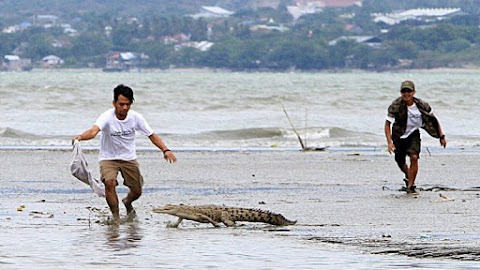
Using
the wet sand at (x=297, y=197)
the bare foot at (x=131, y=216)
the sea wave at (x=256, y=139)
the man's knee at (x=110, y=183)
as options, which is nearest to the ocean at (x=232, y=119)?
the sea wave at (x=256, y=139)

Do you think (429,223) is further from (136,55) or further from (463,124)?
(136,55)

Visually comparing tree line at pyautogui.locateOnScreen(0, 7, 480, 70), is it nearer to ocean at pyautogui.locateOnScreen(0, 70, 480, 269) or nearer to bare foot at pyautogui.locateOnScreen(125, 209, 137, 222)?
ocean at pyautogui.locateOnScreen(0, 70, 480, 269)

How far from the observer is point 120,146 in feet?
35.9

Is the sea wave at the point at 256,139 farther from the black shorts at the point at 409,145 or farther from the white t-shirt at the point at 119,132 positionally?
the white t-shirt at the point at 119,132

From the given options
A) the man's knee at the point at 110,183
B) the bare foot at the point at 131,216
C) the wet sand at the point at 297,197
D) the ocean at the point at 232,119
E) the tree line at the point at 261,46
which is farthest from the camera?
the tree line at the point at 261,46

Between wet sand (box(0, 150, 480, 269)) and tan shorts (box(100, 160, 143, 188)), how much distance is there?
15.9 inches

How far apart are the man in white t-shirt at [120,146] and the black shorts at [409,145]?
393 centimetres

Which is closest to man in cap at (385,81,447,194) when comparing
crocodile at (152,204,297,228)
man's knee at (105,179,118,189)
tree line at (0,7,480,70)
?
crocodile at (152,204,297,228)

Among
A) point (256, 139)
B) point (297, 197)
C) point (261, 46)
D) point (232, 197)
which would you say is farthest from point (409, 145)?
point (261, 46)

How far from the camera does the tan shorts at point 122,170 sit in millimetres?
10906

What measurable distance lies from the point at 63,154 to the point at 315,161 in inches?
164

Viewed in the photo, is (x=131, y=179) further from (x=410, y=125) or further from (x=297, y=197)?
(x=410, y=125)

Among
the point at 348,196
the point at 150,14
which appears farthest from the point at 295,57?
the point at 348,196

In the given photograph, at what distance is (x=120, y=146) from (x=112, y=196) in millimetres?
449
